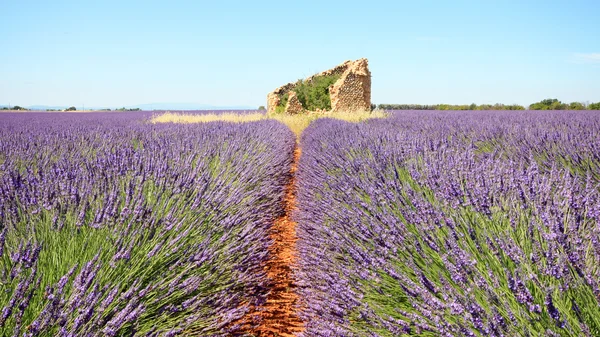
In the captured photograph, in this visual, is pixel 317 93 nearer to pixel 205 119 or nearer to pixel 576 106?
pixel 205 119

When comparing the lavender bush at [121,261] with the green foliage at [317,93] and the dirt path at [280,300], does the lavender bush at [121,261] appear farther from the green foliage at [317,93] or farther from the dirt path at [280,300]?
the green foliage at [317,93]

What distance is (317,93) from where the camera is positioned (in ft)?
54.4

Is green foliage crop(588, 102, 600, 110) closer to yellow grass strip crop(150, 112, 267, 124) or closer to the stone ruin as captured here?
the stone ruin

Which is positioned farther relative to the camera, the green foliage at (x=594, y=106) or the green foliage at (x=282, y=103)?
the green foliage at (x=594, y=106)

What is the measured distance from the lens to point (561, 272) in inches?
42.1

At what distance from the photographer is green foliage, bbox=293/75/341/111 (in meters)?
16.3

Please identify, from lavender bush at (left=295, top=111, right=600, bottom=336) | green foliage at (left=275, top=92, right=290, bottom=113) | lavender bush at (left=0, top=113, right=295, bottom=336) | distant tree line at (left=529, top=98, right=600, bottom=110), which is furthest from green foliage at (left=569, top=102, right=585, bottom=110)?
lavender bush at (left=0, top=113, right=295, bottom=336)

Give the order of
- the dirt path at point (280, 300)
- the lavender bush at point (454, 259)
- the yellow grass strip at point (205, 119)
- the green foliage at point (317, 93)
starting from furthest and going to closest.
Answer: the green foliage at point (317, 93) → the yellow grass strip at point (205, 119) → the dirt path at point (280, 300) → the lavender bush at point (454, 259)

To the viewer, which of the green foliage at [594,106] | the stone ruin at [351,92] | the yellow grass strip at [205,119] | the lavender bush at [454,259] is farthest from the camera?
the green foliage at [594,106]

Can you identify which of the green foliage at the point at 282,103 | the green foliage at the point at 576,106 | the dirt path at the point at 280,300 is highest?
the green foliage at the point at 282,103

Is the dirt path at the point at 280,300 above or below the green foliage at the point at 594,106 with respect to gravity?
below

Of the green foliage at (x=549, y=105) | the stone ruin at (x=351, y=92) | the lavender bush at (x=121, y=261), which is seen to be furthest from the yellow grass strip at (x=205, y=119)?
the green foliage at (x=549, y=105)

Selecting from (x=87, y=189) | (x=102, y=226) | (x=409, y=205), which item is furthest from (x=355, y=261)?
(x=87, y=189)

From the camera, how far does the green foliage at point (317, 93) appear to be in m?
16.3
